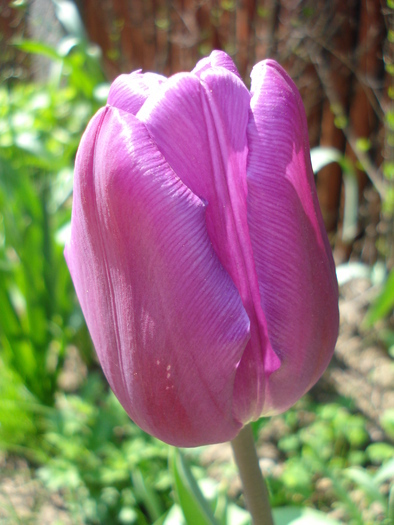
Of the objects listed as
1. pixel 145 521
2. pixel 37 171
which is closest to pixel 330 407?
pixel 145 521

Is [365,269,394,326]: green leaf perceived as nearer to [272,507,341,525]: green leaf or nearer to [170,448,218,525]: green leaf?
[272,507,341,525]: green leaf

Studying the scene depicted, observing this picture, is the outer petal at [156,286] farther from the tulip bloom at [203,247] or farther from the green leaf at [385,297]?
the green leaf at [385,297]

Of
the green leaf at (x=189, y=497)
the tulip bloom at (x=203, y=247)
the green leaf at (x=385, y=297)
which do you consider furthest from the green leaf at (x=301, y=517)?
the green leaf at (x=385, y=297)

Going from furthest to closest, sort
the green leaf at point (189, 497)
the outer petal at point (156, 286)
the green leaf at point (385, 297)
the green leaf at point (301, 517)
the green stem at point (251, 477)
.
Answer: the green leaf at point (385, 297) → the green leaf at point (301, 517) → the green leaf at point (189, 497) → the green stem at point (251, 477) → the outer petal at point (156, 286)

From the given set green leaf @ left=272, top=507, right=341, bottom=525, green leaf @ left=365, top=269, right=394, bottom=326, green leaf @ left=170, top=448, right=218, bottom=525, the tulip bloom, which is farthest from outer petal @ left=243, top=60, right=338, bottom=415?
green leaf @ left=365, top=269, right=394, bottom=326

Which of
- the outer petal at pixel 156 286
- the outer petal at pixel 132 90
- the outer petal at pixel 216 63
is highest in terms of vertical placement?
the outer petal at pixel 216 63

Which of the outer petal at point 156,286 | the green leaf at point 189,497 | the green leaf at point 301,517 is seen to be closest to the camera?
the outer petal at point 156,286
